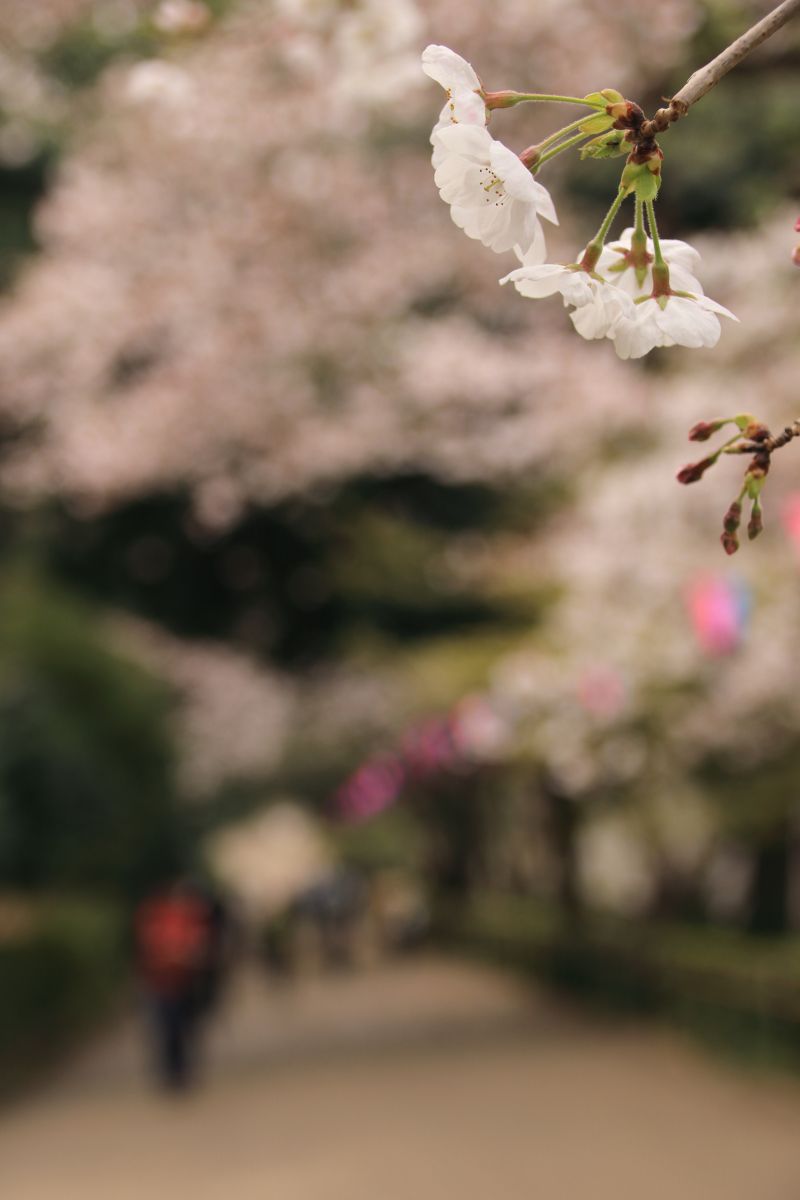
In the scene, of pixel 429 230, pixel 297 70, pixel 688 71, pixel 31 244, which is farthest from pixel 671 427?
pixel 688 71

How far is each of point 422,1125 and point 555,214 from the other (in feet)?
35.1

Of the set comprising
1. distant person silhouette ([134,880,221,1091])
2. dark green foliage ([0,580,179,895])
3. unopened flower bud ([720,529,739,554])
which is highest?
dark green foliage ([0,580,179,895])

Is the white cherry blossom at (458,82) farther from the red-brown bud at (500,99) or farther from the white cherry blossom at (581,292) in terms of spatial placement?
the white cherry blossom at (581,292)

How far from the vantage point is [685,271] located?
2068mm

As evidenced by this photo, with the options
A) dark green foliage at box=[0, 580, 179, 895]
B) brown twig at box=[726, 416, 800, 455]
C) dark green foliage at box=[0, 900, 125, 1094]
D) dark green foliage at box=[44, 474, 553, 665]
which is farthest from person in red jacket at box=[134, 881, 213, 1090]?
brown twig at box=[726, 416, 800, 455]

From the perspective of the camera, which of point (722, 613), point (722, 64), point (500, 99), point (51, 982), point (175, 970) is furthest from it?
point (51, 982)

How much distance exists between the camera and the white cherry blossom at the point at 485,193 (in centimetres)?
186

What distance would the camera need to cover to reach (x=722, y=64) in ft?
5.88

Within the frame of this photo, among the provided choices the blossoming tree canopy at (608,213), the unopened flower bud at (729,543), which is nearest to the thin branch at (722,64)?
the blossoming tree canopy at (608,213)

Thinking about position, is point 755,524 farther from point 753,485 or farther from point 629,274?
point 629,274

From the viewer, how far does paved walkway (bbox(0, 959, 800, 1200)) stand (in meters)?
9.60

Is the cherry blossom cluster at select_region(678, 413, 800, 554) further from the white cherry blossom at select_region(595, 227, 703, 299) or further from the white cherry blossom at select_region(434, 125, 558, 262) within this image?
the white cherry blossom at select_region(434, 125, 558, 262)

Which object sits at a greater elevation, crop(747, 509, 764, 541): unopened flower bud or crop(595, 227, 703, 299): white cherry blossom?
crop(595, 227, 703, 299): white cherry blossom

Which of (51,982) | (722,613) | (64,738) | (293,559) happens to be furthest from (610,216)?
(51,982)
